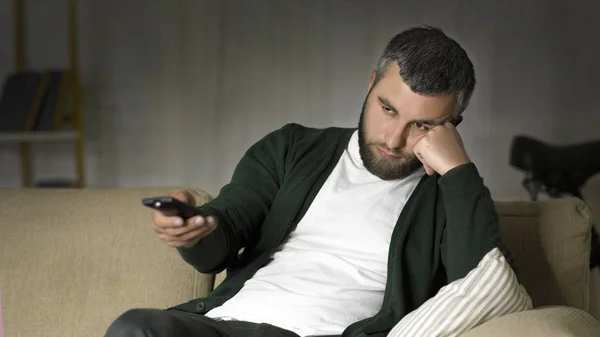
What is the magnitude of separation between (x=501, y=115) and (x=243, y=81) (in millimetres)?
1456

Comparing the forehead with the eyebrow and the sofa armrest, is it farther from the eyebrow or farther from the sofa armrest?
the sofa armrest

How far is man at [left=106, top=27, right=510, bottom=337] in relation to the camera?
5.33ft

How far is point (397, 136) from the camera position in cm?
173

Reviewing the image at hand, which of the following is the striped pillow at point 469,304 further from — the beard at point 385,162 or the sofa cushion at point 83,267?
the sofa cushion at point 83,267

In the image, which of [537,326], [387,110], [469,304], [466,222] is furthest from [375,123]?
[537,326]

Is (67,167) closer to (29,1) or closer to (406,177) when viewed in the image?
(29,1)

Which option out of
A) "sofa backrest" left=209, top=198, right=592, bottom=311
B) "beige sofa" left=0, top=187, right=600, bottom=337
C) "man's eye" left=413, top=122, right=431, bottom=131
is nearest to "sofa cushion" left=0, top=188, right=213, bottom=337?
"beige sofa" left=0, top=187, right=600, bottom=337

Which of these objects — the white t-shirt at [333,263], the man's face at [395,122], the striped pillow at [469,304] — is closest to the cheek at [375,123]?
the man's face at [395,122]

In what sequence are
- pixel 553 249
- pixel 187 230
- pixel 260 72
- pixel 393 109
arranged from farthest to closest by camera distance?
pixel 260 72 → pixel 553 249 → pixel 393 109 → pixel 187 230

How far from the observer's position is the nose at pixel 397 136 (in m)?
1.72

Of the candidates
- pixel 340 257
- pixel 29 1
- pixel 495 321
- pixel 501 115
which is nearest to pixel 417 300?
pixel 340 257

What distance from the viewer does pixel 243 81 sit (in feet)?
16.7

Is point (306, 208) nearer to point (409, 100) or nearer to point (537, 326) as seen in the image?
point (409, 100)

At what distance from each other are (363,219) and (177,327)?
20.7 inches
